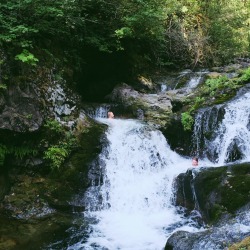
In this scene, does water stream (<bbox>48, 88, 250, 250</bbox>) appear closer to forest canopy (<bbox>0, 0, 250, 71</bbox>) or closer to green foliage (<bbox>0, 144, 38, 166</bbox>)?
green foliage (<bbox>0, 144, 38, 166</bbox>)

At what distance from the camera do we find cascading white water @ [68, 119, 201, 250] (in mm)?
7980

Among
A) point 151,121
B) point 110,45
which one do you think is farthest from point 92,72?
point 151,121

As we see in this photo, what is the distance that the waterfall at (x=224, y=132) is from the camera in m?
10.8

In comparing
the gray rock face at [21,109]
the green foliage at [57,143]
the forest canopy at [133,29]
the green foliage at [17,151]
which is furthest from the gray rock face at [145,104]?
the green foliage at [17,151]

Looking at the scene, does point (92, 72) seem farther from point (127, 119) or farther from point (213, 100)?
point (213, 100)

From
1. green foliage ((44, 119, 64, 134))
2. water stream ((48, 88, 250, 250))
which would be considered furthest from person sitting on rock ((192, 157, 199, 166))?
→ green foliage ((44, 119, 64, 134))

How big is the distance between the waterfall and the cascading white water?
94cm

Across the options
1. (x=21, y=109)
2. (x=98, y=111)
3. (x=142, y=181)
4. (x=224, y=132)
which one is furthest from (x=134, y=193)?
(x=98, y=111)

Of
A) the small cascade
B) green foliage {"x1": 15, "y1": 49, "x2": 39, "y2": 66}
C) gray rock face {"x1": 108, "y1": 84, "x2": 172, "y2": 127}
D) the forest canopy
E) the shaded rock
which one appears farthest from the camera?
the small cascade

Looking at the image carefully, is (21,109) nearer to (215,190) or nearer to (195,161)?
(195,161)

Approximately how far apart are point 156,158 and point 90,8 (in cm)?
637

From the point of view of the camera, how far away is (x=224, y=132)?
1134 cm

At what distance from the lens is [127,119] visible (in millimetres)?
13227

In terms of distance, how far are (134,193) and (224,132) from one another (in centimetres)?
385
